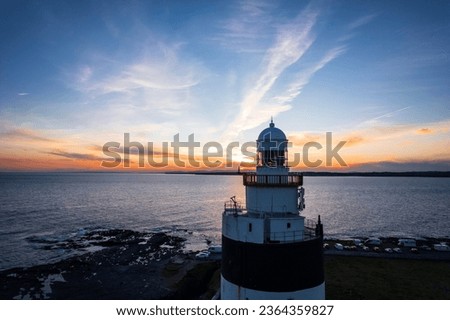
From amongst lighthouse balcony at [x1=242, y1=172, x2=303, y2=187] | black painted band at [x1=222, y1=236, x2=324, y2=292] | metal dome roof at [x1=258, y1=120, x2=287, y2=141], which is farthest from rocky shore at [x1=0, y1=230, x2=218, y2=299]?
metal dome roof at [x1=258, y1=120, x2=287, y2=141]

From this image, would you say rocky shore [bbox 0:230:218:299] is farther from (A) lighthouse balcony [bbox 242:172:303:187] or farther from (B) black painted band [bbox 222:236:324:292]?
(A) lighthouse balcony [bbox 242:172:303:187]

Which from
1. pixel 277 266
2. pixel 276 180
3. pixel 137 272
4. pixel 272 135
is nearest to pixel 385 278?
pixel 277 266

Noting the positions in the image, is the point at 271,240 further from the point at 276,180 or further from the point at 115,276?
the point at 115,276

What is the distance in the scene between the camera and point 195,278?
1292 inches

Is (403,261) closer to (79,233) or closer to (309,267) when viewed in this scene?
(309,267)

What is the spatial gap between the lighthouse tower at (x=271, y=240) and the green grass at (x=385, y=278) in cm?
1545

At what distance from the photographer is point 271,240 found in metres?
13.8

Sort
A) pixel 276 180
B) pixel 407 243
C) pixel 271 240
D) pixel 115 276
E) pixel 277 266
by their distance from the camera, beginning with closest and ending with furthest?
pixel 277 266, pixel 271 240, pixel 276 180, pixel 115 276, pixel 407 243

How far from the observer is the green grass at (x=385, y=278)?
27.4 meters

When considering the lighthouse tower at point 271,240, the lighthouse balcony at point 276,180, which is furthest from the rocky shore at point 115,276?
the lighthouse balcony at point 276,180

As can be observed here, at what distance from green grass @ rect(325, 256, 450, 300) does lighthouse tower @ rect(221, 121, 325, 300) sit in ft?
50.7

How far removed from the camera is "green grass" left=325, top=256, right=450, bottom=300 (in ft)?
89.9

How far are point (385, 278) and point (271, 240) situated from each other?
23.7 m

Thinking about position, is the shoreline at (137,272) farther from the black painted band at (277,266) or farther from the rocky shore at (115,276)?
the black painted band at (277,266)
